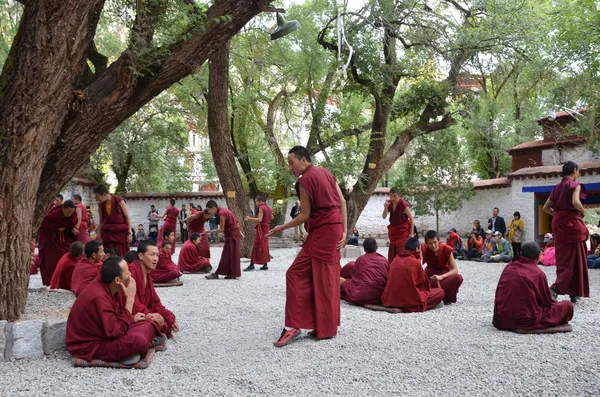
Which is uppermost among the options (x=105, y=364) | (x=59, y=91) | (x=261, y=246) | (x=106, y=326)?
(x=59, y=91)

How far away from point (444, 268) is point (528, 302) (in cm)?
199

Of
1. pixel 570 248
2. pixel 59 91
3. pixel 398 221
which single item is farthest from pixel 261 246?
pixel 59 91

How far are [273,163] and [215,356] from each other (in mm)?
14521

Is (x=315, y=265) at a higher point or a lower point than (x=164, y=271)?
higher

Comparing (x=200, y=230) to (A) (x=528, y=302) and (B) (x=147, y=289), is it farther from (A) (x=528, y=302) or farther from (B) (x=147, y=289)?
(A) (x=528, y=302)

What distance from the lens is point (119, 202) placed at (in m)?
7.21

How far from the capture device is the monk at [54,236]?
768cm

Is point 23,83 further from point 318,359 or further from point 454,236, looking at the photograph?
point 454,236

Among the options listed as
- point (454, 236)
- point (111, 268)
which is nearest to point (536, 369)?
point (111, 268)

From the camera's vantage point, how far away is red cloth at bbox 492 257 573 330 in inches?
195

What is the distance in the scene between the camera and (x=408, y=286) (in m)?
6.27

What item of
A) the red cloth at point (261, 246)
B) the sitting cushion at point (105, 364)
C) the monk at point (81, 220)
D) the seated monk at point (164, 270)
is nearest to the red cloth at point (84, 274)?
the monk at point (81, 220)

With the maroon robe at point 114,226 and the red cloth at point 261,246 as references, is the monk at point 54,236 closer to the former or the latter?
the maroon robe at point 114,226

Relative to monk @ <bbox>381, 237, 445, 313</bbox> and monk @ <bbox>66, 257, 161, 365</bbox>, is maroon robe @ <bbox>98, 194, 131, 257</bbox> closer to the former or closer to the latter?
monk @ <bbox>66, 257, 161, 365</bbox>
